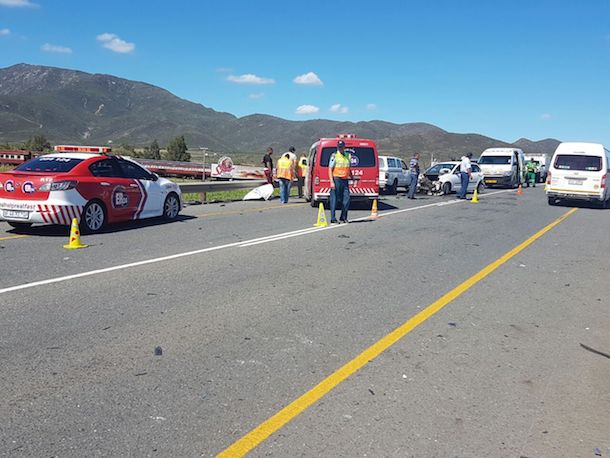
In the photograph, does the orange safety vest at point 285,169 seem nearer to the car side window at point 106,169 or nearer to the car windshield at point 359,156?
the car windshield at point 359,156

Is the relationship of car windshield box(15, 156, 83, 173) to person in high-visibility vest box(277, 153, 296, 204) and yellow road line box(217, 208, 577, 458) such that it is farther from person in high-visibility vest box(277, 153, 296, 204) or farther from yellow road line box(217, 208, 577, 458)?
person in high-visibility vest box(277, 153, 296, 204)

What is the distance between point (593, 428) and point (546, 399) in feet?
1.40

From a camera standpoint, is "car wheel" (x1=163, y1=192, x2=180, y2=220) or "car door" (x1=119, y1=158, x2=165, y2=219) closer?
"car door" (x1=119, y1=158, x2=165, y2=219)

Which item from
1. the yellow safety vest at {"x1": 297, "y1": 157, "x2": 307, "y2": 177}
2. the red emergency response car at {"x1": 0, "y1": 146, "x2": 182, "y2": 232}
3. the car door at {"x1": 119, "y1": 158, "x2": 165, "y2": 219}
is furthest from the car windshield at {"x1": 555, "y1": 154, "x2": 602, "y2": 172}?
the red emergency response car at {"x1": 0, "y1": 146, "x2": 182, "y2": 232}

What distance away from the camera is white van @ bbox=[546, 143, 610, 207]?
64.3ft

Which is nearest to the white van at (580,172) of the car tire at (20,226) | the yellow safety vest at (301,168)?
the yellow safety vest at (301,168)

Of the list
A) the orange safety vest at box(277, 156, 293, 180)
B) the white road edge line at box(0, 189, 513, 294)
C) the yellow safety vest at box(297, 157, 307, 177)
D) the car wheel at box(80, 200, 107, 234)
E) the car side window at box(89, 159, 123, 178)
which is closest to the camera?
the white road edge line at box(0, 189, 513, 294)

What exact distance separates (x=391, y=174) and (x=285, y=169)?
7577 millimetres

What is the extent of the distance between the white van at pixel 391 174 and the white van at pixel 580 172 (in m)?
6.70

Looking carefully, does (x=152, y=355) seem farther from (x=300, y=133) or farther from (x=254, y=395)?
(x=300, y=133)

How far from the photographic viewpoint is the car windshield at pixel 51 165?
1008 centimetres

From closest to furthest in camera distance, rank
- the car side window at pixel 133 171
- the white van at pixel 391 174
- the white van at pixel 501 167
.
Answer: the car side window at pixel 133 171 < the white van at pixel 391 174 < the white van at pixel 501 167

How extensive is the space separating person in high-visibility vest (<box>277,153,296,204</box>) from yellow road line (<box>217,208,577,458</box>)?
11.9 meters

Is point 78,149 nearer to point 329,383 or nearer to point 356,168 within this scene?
point 356,168
